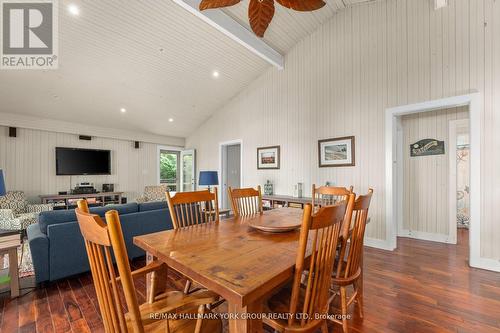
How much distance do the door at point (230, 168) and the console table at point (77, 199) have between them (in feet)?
9.20

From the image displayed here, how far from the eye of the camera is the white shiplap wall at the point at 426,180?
384 cm

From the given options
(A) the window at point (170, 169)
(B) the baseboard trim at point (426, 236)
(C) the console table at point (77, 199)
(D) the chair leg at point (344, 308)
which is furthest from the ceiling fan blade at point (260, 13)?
(A) the window at point (170, 169)

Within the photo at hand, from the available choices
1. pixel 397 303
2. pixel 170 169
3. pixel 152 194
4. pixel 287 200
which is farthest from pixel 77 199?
pixel 397 303

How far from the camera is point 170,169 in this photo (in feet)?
25.5

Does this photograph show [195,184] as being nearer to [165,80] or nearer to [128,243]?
[165,80]

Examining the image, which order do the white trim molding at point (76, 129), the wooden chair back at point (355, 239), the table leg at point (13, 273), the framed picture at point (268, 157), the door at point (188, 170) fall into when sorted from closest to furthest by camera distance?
1. the wooden chair back at point (355, 239)
2. the table leg at point (13, 273)
3. the white trim molding at point (76, 129)
4. the framed picture at point (268, 157)
5. the door at point (188, 170)

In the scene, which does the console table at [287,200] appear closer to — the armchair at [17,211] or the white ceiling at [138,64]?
the white ceiling at [138,64]

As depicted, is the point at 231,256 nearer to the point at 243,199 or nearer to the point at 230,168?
the point at 243,199

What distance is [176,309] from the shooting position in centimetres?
94

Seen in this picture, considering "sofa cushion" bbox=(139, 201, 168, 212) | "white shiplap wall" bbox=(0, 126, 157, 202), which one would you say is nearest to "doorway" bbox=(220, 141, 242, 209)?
"white shiplap wall" bbox=(0, 126, 157, 202)

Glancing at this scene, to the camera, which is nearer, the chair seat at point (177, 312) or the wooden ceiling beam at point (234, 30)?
the chair seat at point (177, 312)

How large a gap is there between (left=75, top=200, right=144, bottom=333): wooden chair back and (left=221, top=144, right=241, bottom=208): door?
5355 mm

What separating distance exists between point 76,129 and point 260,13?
594 centimetres

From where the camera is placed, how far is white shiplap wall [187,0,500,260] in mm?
2883
